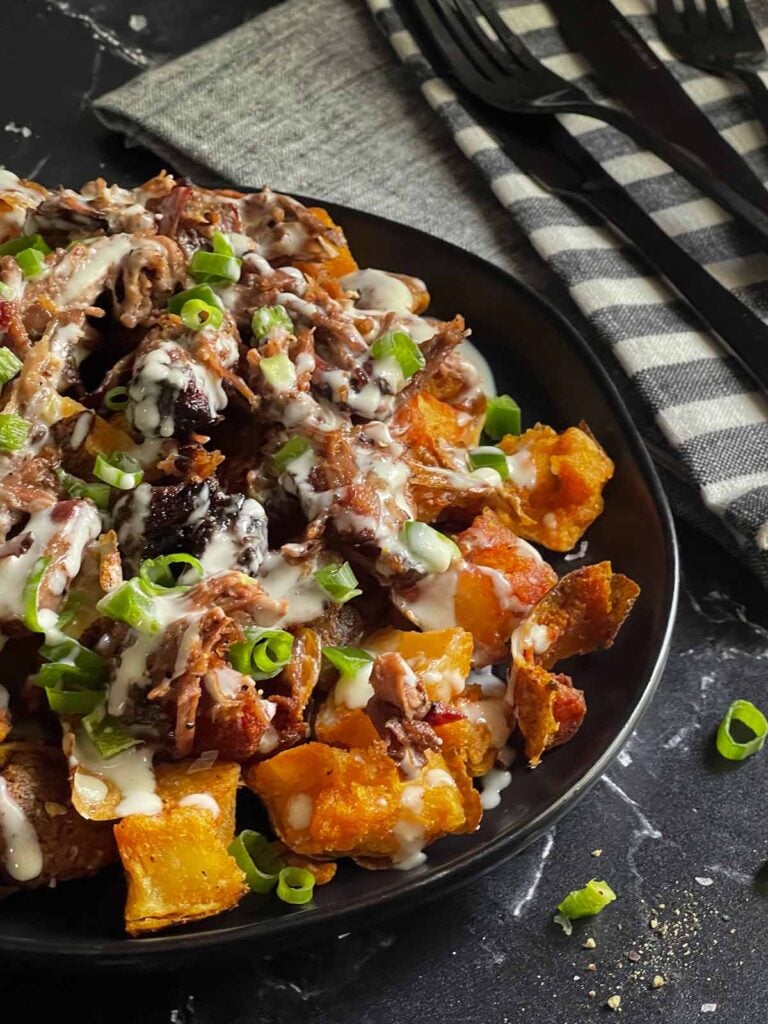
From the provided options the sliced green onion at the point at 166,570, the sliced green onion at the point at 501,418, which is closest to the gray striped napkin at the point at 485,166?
the sliced green onion at the point at 501,418

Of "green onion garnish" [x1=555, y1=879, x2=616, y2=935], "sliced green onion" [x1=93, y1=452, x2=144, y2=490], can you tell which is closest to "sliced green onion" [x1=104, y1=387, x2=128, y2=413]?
"sliced green onion" [x1=93, y1=452, x2=144, y2=490]

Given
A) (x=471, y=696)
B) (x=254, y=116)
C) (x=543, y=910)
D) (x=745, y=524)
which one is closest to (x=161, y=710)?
(x=471, y=696)

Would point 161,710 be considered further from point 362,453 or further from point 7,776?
point 362,453

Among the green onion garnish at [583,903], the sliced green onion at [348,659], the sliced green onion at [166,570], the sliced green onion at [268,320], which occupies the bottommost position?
the green onion garnish at [583,903]

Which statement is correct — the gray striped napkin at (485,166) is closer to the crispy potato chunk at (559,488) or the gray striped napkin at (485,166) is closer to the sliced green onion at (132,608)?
the crispy potato chunk at (559,488)

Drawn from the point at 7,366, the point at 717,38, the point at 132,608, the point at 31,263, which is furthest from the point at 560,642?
the point at 717,38

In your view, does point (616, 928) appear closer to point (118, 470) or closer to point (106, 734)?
point (106, 734)
